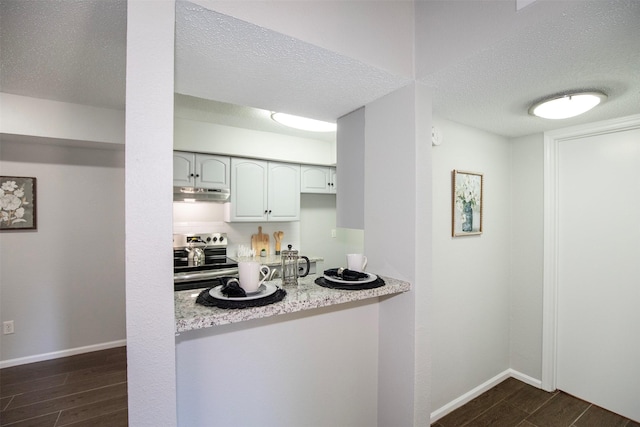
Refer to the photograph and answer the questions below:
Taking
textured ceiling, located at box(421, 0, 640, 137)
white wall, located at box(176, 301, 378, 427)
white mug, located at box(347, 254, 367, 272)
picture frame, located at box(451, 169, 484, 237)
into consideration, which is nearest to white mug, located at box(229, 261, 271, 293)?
white wall, located at box(176, 301, 378, 427)

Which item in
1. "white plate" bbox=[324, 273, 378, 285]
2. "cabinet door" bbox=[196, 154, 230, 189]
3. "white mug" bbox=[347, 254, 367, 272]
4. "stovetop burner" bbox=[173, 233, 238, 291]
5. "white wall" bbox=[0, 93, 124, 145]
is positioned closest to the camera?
"white plate" bbox=[324, 273, 378, 285]

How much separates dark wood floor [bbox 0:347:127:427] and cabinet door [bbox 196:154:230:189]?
6.36ft

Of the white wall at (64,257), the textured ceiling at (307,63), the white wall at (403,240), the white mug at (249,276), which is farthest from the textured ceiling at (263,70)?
the white wall at (64,257)

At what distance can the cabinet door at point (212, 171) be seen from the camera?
3.08m

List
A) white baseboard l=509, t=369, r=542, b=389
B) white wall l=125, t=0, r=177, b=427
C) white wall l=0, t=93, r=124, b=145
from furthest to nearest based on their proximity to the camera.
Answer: white baseboard l=509, t=369, r=542, b=389 < white wall l=0, t=93, r=124, b=145 < white wall l=125, t=0, r=177, b=427

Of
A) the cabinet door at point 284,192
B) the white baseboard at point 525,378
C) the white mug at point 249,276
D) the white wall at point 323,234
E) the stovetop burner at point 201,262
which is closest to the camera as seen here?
the white mug at point 249,276

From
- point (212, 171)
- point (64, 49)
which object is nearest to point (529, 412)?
point (212, 171)

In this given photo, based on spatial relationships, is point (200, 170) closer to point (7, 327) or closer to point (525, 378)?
point (7, 327)

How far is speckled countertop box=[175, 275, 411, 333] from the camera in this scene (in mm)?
1028

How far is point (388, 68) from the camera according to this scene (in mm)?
1448

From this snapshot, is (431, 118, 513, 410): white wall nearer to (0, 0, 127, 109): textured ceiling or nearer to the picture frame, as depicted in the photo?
the picture frame

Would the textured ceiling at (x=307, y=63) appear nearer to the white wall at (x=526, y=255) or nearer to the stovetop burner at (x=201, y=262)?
the white wall at (x=526, y=255)

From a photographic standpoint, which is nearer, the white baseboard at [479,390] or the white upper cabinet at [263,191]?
the white baseboard at [479,390]

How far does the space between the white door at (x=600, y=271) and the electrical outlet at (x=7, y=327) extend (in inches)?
193
